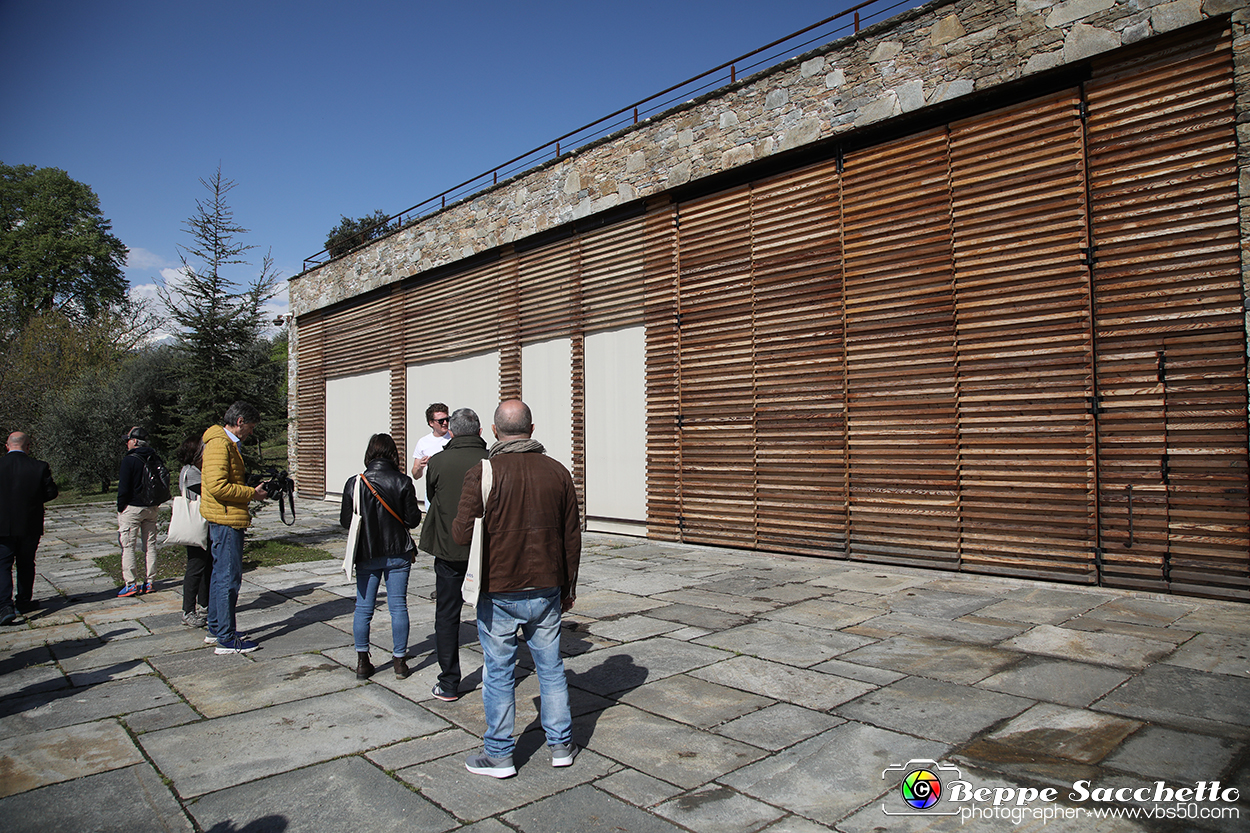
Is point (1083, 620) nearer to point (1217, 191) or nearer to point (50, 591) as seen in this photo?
point (1217, 191)

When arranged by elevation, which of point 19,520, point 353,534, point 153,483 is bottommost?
point 19,520

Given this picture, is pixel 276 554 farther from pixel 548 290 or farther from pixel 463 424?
pixel 463 424

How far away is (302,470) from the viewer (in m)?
19.9

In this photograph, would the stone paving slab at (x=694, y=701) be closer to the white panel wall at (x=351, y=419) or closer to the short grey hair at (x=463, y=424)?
the short grey hair at (x=463, y=424)

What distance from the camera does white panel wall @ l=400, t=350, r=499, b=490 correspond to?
1352 cm

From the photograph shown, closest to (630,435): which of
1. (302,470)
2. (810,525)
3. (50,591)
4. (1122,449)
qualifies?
(810,525)

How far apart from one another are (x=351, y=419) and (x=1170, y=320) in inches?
623

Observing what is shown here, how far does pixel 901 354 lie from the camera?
7.95 metres

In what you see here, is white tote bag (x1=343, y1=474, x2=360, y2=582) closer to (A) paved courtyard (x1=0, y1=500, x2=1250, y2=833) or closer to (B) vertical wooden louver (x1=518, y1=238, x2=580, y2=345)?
(A) paved courtyard (x1=0, y1=500, x2=1250, y2=833)

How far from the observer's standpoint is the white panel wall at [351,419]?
1656 centimetres

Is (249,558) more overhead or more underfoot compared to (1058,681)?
more underfoot

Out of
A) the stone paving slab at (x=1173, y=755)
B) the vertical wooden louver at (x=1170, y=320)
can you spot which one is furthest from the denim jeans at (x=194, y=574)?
the vertical wooden louver at (x=1170, y=320)

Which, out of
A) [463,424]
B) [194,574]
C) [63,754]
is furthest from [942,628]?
[194,574]

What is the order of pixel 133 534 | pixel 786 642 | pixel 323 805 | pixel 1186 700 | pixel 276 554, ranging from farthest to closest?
pixel 276 554, pixel 133 534, pixel 786 642, pixel 1186 700, pixel 323 805
